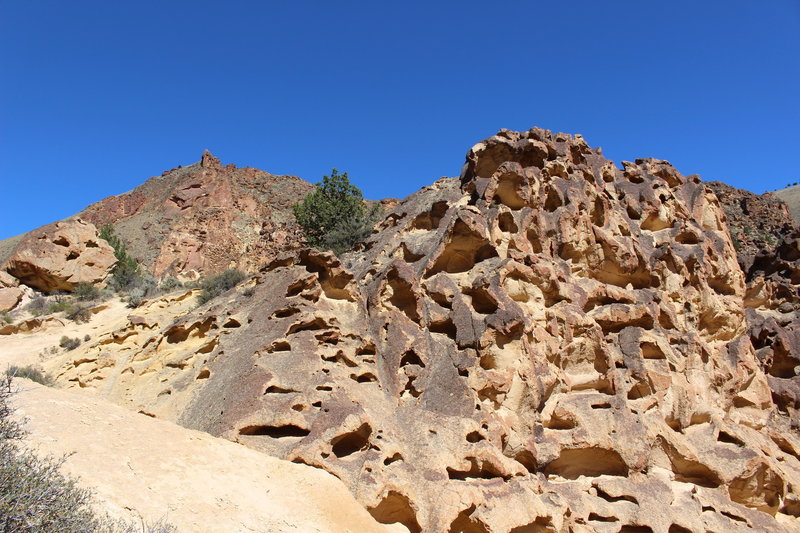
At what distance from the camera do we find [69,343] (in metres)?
16.3

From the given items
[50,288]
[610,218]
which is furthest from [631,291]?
[50,288]

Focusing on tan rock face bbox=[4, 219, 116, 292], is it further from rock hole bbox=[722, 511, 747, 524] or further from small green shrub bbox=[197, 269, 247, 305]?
rock hole bbox=[722, 511, 747, 524]

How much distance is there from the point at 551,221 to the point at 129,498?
10.5 m

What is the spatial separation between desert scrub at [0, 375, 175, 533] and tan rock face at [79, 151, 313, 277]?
26506 mm

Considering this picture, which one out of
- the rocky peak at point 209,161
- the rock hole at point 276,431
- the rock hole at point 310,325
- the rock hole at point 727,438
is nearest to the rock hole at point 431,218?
the rock hole at point 310,325

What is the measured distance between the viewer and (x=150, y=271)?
30.0m

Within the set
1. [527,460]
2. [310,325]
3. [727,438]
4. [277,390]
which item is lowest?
[527,460]

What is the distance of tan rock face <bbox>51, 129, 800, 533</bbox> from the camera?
309 inches

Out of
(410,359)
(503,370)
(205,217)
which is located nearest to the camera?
(503,370)

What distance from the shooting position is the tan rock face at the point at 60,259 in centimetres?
2145

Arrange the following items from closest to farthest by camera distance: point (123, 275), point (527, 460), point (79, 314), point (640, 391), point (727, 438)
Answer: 1. point (527, 460)
2. point (640, 391)
3. point (727, 438)
4. point (79, 314)
5. point (123, 275)

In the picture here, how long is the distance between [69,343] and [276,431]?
11522mm

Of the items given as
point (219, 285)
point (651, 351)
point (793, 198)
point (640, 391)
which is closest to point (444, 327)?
point (640, 391)

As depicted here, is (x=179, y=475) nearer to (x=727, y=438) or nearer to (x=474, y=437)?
(x=474, y=437)
